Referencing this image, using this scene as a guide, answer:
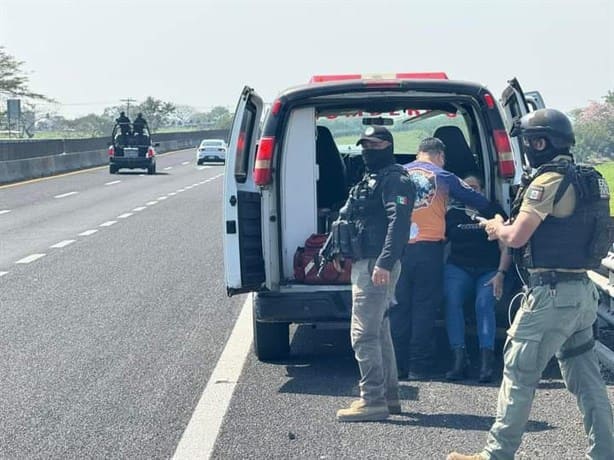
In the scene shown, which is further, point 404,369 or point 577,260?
point 404,369

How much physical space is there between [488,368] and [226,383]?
5.70 feet

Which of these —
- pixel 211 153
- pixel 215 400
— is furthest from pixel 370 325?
pixel 211 153

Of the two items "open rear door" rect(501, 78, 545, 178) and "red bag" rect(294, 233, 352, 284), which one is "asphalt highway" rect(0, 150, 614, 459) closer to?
"red bag" rect(294, 233, 352, 284)

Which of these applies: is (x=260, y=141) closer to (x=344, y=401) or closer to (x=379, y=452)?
(x=344, y=401)

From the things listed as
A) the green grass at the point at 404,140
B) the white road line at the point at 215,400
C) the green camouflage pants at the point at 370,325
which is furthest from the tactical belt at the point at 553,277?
the green grass at the point at 404,140

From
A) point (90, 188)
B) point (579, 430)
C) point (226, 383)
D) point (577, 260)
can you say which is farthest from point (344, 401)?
point (90, 188)

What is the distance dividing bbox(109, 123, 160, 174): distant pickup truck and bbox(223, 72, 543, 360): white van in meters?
35.4

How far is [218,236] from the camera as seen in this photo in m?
18.7

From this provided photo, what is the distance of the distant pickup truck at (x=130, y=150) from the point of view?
143 feet

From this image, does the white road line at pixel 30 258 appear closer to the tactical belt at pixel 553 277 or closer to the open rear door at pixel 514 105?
the open rear door at pixel 514 105

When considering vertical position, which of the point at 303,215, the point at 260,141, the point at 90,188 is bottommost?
the point at 90,188

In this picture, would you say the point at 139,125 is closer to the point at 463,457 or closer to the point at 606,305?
the point at 606,305

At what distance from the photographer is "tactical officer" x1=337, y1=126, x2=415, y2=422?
6.88 meters

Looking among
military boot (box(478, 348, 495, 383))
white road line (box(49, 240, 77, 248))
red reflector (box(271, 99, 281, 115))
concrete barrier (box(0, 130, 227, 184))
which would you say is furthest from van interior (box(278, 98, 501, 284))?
concrete barrier (box(0, 130, 227, 184))
